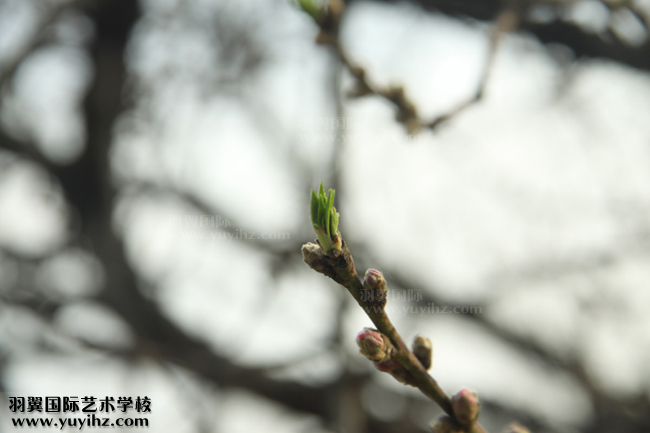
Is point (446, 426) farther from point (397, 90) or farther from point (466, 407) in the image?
point (397, 90)

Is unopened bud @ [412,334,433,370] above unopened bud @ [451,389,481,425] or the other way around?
above

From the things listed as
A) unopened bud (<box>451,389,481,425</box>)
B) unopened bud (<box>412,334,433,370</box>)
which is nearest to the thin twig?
unopened bud (<box>412,334,433,370</box>)

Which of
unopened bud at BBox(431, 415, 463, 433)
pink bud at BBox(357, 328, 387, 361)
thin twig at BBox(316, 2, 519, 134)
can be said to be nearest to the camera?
pink bud at BBox(357, 328, 387, 361)

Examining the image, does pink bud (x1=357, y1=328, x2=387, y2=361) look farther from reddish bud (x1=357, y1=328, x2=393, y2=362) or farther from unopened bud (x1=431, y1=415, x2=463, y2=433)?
unopened bud (x1=431, y1=415, x2=463, y2=433)

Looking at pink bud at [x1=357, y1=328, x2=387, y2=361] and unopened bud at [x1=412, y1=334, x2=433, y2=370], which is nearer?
pink bud at [x1=357, y1=328, x2=387, y2=361]

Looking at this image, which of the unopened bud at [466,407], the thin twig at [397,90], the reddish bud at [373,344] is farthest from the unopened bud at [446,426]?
the thin twig at [397,90]
